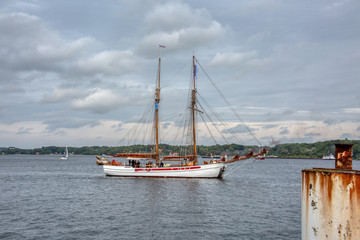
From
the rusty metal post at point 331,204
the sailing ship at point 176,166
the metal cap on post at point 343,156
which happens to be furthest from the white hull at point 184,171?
the rusty metal post at point 331,204

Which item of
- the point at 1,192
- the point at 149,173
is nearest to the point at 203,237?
the point at 1,192

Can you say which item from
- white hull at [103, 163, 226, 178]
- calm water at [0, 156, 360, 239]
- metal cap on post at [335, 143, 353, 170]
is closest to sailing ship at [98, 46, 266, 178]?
white hull at [103, 163, 226, 178]

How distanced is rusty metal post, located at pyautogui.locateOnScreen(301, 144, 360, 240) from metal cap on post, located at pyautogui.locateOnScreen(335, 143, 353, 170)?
44cm

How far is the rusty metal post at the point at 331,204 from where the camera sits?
5.16 meters

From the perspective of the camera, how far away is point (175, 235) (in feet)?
82.5

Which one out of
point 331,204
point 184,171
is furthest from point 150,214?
point 184,171

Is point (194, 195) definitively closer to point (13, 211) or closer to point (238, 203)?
point (238, 203)

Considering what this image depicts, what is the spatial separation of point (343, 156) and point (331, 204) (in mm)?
1073

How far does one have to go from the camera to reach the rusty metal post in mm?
5156

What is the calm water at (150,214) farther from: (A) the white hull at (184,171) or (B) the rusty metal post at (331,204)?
(B) the rusty metal post at (331,204)

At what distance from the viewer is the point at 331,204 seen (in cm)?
533

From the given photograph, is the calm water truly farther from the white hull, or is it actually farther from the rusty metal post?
the rusty metal post

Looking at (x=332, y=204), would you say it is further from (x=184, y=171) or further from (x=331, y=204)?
(x=184, y=171)

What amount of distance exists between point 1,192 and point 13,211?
59.6 ft
